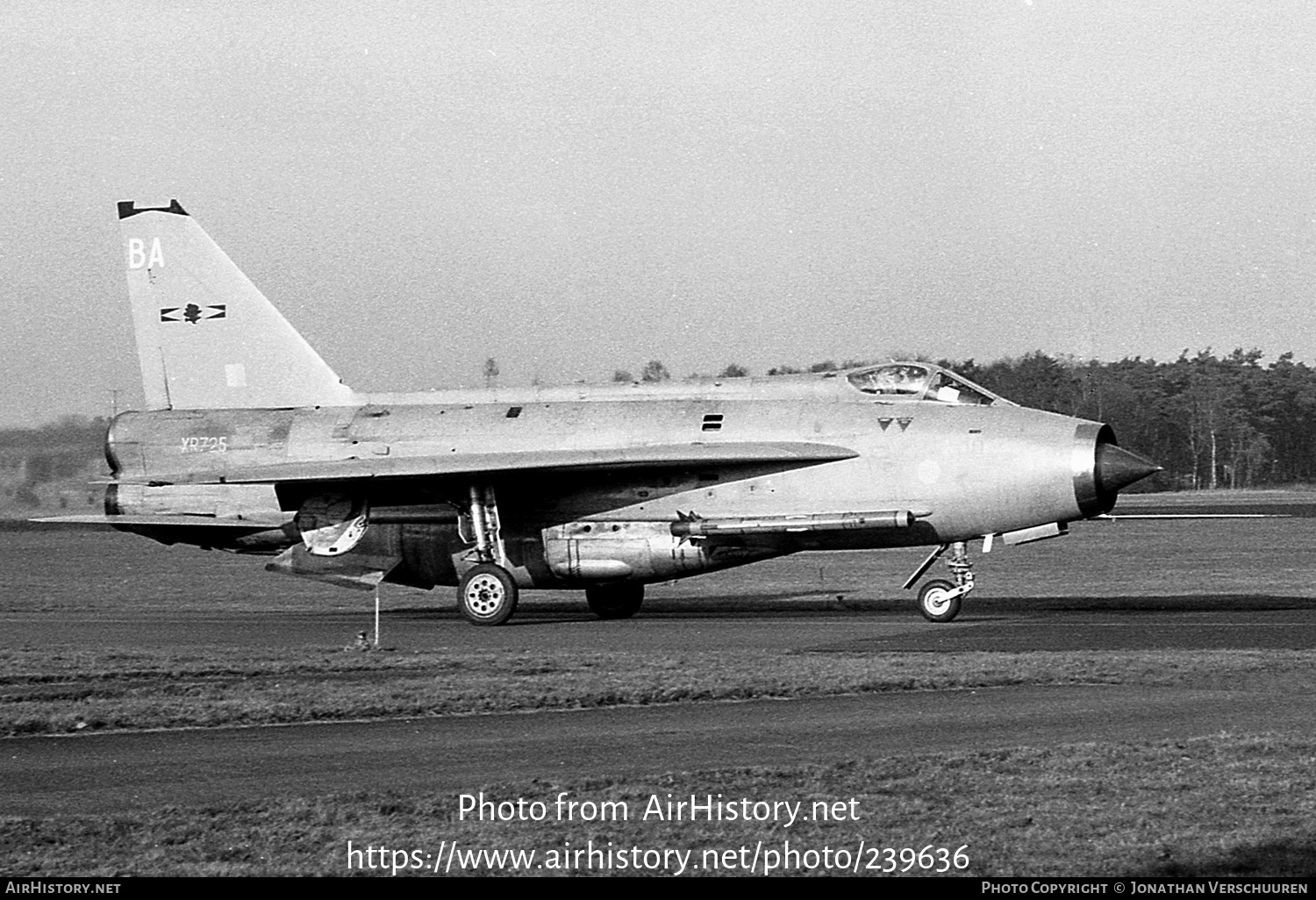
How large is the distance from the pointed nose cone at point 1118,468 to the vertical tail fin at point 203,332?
34.6 feet

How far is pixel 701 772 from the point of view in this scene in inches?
380

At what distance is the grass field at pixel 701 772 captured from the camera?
25.3ft

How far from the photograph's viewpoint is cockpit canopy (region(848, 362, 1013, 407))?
21297 millimetres

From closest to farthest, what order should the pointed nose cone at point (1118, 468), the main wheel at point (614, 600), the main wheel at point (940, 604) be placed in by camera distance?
the pointed nose cone at point (1118, 468), the main wheel at point (940, 604), the main wheel at point (614, 600)

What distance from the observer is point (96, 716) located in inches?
474

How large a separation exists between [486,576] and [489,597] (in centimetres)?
28

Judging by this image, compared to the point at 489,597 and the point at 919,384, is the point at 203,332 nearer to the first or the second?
the point at 489,597

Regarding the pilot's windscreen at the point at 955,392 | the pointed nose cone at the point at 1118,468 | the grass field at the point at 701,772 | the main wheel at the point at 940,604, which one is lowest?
the main wheel at the point at 940,604

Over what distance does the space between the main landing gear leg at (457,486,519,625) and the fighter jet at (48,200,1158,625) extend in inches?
1.4

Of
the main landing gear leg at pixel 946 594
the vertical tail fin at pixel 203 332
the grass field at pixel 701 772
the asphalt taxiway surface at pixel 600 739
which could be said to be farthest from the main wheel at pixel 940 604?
the vertical tail fin at pixel 203 332

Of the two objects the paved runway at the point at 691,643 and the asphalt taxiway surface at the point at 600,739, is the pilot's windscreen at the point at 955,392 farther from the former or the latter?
the asphalt taxiway surface at the point at 600,739

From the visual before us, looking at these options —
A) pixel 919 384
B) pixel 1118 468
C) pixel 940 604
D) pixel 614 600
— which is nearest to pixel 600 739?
pixel 940 604
